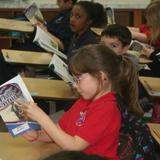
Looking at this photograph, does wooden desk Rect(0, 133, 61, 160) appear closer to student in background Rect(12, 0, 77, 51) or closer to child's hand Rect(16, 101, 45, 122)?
child's hand Rect(16, 101, 45, 122)

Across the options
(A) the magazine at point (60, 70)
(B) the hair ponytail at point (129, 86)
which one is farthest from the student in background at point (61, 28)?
(B) the hair ponytail at point (129, 86)

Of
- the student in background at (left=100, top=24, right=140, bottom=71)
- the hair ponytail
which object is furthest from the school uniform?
the hair ponytail

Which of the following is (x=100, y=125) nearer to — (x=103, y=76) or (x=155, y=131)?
(x=103, y=76)

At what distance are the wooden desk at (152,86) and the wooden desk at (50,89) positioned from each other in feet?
1.68

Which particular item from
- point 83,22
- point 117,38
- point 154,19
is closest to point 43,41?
point 117,38

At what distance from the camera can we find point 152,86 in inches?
109

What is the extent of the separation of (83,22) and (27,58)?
27.3 inches

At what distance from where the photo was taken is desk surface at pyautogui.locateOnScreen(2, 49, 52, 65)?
3.16 m

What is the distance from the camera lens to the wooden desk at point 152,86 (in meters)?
2.61

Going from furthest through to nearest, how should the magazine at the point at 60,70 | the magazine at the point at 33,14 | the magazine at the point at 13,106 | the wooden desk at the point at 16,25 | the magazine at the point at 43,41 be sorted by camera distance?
the wooden desk at the point at 16,25 < the magazine at the point at 33,14 < the magazine at the point at 43,41 < the magazine at the point at 60,70 < the magazine at the point at 13,106

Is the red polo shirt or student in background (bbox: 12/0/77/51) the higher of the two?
the red polo shirt

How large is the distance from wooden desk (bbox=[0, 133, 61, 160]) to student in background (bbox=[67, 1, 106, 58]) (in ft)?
5.31

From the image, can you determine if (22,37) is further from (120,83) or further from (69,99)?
(120,83)

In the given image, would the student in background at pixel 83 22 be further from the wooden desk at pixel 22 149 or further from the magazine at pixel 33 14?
the wooden desk at pixel 22 149
